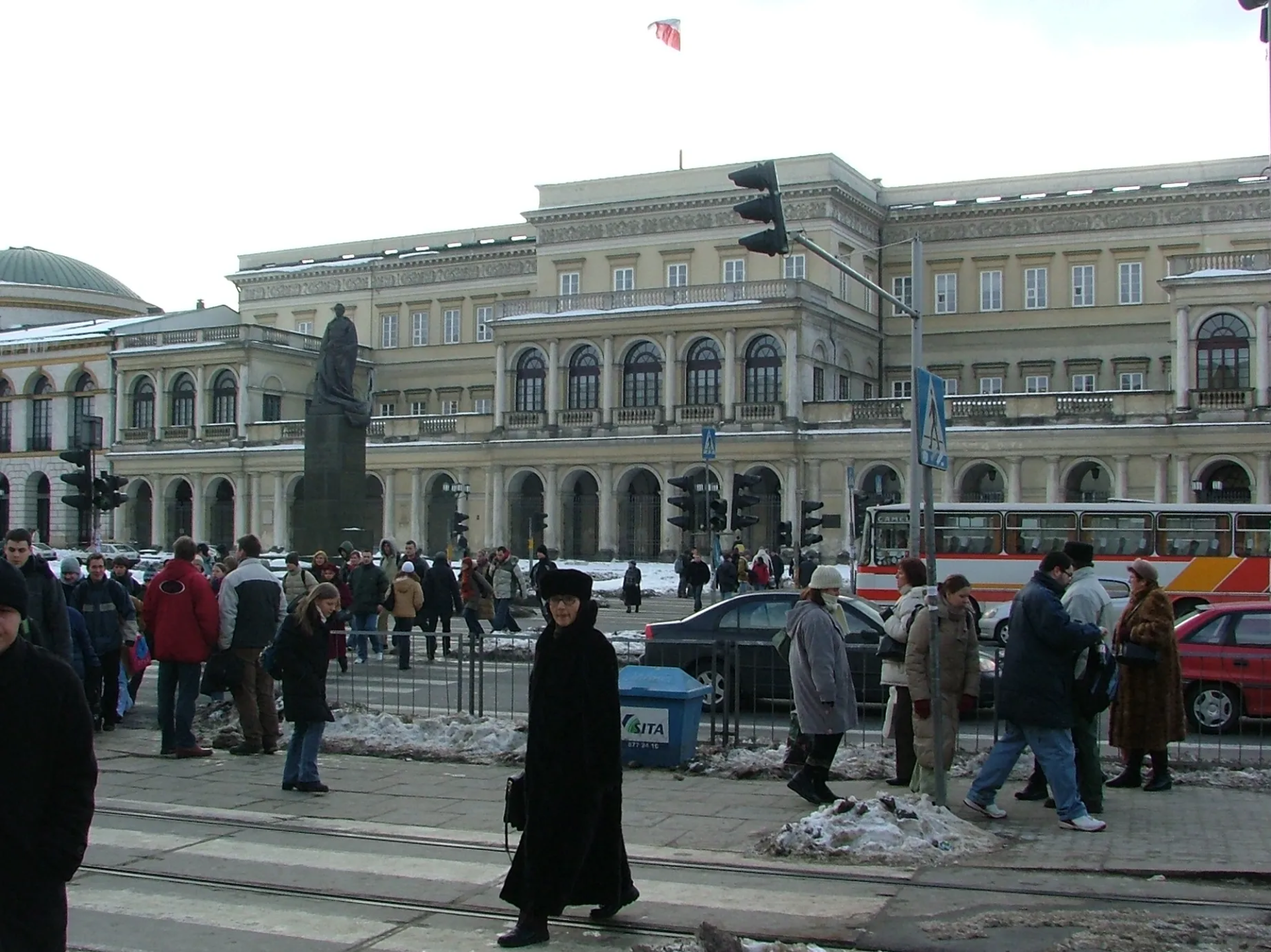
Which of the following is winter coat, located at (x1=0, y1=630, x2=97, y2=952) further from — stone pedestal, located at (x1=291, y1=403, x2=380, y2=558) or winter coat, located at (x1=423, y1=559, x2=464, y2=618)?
stone pedestal, located at (x1=291, y1=403, x2=380, y2=558)

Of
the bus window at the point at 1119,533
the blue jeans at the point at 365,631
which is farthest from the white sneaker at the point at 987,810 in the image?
the bus window at the point at 1119,533

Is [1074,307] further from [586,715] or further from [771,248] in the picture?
[586,715]

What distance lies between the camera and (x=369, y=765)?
13047mm

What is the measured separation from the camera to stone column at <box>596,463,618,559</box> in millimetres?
61875

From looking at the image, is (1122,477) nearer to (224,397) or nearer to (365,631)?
(365,631)

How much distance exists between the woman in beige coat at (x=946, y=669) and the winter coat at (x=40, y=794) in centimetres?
684

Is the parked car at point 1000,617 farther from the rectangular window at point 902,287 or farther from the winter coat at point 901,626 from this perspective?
the rectangular window at point 902,287

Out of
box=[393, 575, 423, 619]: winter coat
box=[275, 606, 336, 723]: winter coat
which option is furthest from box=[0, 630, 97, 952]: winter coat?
box=[393, 575, 423, 619]: winter coat

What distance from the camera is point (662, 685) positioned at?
12656mm

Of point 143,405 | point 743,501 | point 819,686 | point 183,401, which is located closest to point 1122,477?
point 743,501

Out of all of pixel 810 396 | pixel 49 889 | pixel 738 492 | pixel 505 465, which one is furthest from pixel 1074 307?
pixel 49 889

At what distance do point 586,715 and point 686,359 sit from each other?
55.7 m

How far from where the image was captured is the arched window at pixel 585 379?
6462cm

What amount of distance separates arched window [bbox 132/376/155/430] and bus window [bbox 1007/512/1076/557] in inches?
2113
